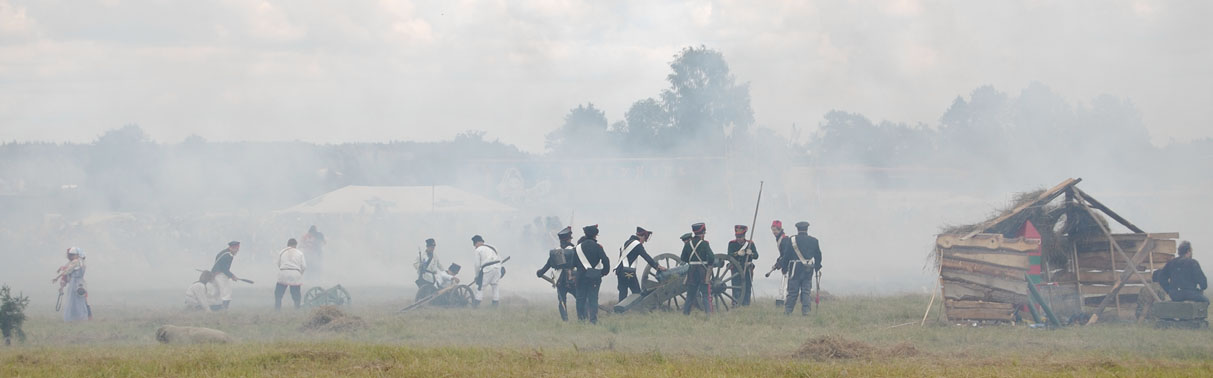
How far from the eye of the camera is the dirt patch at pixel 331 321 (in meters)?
13.6

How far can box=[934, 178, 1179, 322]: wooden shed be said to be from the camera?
13.3 metres

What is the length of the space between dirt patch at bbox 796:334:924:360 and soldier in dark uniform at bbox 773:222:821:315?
14.6 ft

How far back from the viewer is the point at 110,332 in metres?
13.8

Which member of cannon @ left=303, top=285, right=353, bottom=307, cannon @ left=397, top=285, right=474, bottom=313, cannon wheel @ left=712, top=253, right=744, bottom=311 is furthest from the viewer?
cannon @ left=303, top=285, right=353, bottom=307

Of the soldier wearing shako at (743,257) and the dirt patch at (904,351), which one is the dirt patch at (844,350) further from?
the soldier wearing shako at (743,257)

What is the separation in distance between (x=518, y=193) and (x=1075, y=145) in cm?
2559

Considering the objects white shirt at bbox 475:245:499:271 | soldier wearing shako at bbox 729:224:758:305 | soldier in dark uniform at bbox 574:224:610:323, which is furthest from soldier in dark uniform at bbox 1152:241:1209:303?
white shirt at bbox 475:245:499:271

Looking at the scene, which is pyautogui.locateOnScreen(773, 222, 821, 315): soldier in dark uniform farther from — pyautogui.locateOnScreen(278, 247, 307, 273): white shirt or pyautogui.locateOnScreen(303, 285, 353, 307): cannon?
pyautogui.locateOnScreen(278, 247, 307, 273): white shirt

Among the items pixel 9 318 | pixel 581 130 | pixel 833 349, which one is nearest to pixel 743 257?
pixel 833 349

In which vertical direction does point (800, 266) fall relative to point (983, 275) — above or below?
above

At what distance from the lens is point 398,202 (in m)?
41.8

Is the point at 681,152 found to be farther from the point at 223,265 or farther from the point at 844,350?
the point at 844,350

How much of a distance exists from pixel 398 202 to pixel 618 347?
105 ft

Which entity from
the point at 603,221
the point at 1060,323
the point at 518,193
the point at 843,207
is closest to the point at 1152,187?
the point at 843,207
